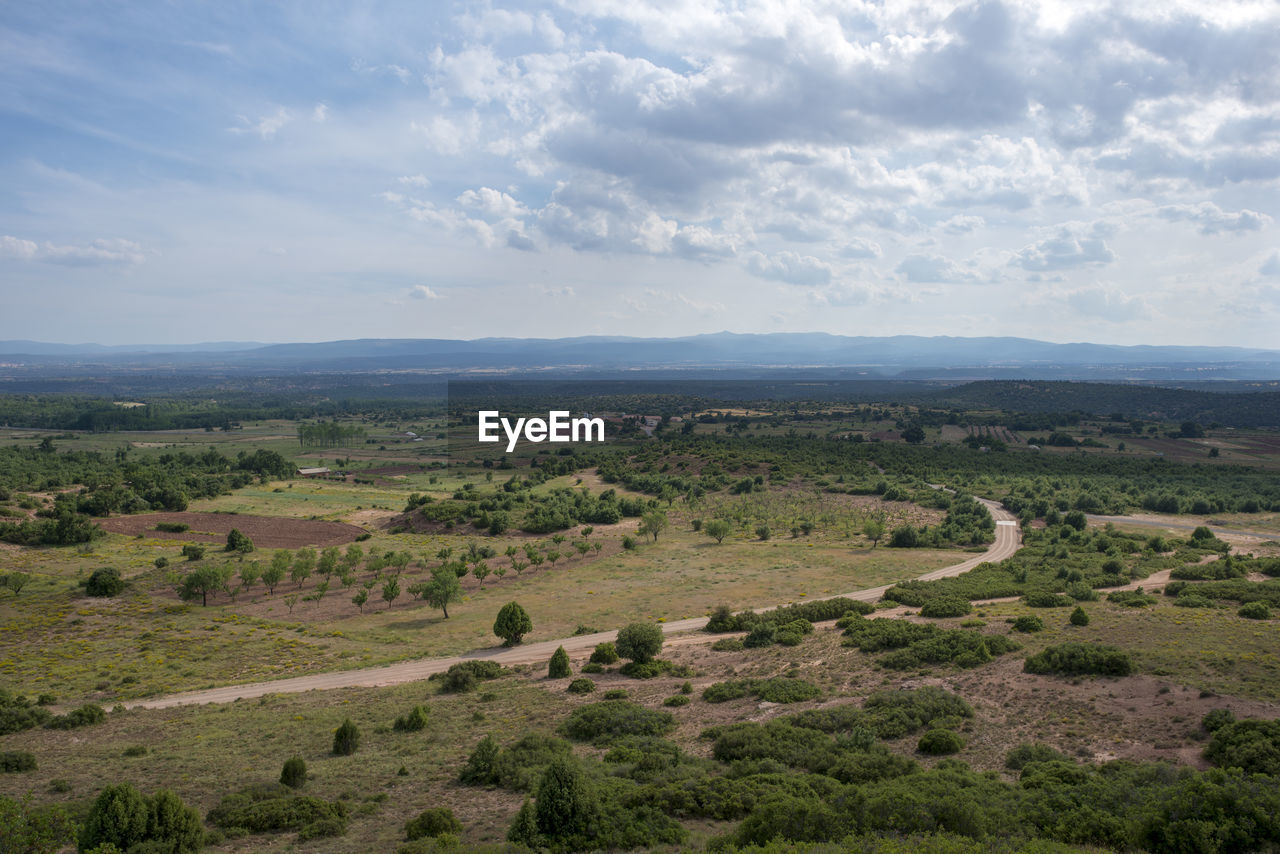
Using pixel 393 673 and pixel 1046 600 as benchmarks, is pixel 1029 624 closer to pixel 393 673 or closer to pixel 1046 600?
pixel 1046 600

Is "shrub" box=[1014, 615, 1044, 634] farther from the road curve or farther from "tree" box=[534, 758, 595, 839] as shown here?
"tree" box=[534, 758, 595, 839]

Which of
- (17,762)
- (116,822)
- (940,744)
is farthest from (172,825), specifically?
(940,744)

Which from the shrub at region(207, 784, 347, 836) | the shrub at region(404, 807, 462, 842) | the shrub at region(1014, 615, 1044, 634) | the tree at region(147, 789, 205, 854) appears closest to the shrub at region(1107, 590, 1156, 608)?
the shrub at region(1014, 615, 1044, 634)

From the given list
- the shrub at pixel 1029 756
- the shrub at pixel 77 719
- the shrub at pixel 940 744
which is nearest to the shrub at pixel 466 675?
the shrub at pixel 77 719

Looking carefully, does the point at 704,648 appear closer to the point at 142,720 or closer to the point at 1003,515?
the point at 142,720

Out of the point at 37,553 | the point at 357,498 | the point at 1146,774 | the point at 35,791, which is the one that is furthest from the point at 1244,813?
the point at 357,498

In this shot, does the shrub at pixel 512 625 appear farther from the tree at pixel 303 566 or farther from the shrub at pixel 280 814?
the shrub at pixel 280 814

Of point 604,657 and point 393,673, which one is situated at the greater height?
point 604,657
